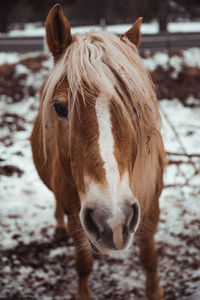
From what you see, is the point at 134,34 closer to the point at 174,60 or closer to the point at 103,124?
the point at 103,124

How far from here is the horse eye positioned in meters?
1.64

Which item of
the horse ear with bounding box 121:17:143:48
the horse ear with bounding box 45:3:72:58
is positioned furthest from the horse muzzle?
the horse ear with bounding box 121:17:143:48

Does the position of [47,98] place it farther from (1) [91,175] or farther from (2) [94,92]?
(1) [91,175]

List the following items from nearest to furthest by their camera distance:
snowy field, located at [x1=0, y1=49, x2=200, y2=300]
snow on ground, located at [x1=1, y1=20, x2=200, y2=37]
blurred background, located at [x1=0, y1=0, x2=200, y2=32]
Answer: snowy field, located at [x1=0, y1=49, x2=200, y2=300] → snow on ground, located at [x1=1, y1=20, x2=200, y2=37] → blurred background, located at [x1=0, y1=0, x2=200, y2=32]

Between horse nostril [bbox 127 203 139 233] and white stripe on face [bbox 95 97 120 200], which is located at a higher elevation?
white stripe on face [bbox 95 97 120 200]

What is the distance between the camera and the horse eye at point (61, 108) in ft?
5.39

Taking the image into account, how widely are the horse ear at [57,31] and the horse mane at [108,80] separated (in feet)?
0.23

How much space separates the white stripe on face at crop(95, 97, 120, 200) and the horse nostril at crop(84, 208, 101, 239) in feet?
0.45

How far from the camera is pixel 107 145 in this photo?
4.68 ft

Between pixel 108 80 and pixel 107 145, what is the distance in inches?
14.8

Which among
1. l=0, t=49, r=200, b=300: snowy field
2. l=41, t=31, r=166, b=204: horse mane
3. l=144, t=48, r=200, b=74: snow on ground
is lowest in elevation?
l=0, t=49, r=200, b=300: snowy field

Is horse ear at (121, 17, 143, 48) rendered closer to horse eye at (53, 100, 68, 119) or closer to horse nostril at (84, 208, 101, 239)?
horse eye at (53, 100, 68, 119)

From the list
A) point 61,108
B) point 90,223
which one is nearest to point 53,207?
point 61,108

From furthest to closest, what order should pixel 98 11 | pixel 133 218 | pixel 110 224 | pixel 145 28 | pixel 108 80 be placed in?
pixel 98 11 < pixel 145 28 < pixel 108 80 < pixel 133 218 < pixel 110 224
